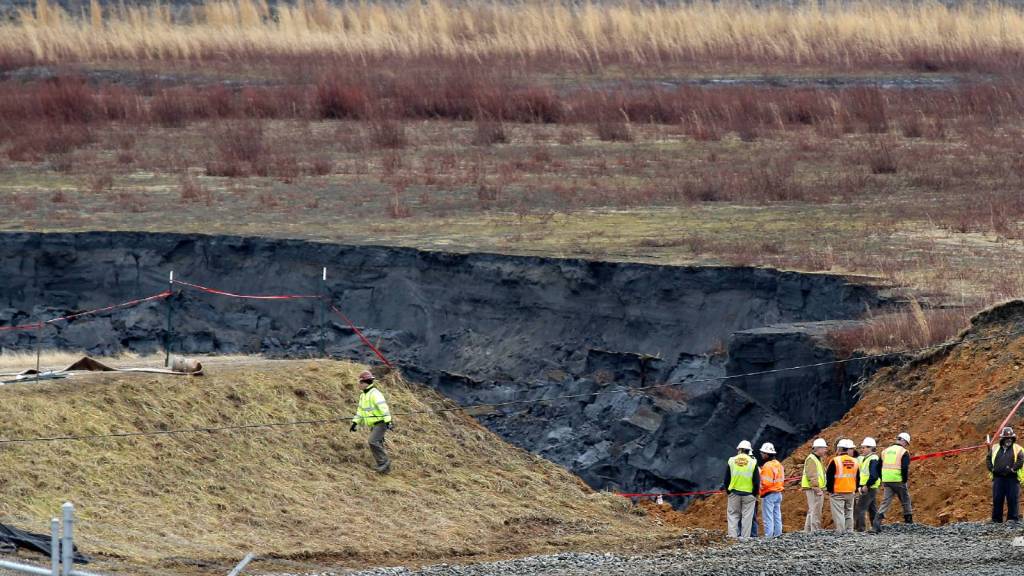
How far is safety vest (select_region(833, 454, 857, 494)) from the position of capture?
680 inches

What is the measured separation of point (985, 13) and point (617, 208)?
21264mm

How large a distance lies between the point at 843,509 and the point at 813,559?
2.94 meters

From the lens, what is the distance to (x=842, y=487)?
17.3 metres

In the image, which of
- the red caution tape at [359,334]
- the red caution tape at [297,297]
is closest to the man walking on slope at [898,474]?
the red caution tape at [359,334]

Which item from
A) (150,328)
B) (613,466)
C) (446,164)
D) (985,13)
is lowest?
(613,466)

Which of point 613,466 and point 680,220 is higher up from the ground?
point 680,220

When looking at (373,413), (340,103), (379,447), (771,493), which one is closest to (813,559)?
(771,493)

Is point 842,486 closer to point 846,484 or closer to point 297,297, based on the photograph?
point 846,484

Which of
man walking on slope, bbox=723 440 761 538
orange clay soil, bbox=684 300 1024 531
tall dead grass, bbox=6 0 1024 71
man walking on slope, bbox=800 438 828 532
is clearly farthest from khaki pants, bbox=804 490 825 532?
tall dead grass, bbox=6 0 1024 71

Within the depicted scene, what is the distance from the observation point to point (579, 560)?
15.5 meters

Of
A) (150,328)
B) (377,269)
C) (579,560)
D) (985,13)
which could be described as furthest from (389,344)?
(985,13)

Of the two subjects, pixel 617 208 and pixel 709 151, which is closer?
pixel 617 208

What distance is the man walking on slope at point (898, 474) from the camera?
17.3 metres

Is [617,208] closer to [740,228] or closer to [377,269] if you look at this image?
[740,228]
